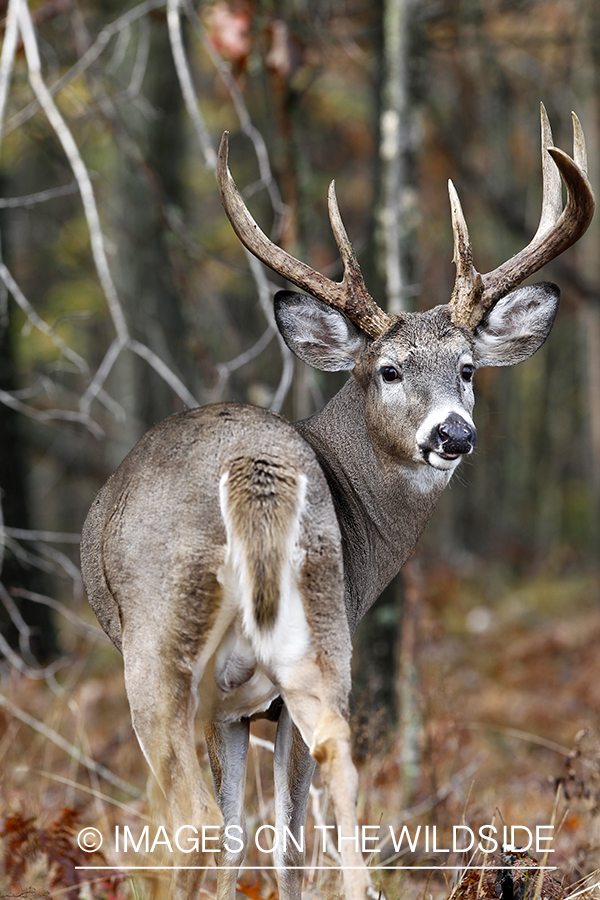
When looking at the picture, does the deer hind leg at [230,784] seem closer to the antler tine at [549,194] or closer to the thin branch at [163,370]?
the thin branch at [163,370]

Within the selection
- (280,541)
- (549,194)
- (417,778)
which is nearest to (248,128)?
(549,194)

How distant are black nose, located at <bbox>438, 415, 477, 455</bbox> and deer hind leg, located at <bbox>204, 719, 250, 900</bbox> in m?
1.27

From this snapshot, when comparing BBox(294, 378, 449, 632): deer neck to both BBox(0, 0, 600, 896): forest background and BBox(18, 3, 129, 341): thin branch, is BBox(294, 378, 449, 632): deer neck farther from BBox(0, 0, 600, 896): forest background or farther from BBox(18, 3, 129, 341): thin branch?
BBox(18, 3, 129, 341): thin branch

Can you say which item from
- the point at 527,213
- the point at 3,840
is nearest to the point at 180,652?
the point at 3,840

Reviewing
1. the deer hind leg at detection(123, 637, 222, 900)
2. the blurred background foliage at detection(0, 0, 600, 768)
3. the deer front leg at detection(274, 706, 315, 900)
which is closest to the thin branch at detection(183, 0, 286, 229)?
the blurred background foliage at detection(0, 0, 600, 768)

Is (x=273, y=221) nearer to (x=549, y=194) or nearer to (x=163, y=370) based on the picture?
(x=163, y=370)

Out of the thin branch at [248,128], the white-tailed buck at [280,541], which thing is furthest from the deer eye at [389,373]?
the thin branch at [248,128]

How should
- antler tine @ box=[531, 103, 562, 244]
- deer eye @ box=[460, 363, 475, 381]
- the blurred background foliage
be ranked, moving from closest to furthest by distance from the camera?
deer eye @ box=[460, 363, 475, 381], antler tine @ box=[531, 103, 562, 244], the blurred background foliage

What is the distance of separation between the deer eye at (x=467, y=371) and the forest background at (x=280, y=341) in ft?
1.57

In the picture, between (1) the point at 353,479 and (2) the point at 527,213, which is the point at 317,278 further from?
(2) the point at 527,213

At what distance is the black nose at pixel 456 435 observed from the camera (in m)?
3.49

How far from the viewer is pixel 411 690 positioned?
6395 millimetres

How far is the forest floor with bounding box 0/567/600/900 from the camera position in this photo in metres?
4.23

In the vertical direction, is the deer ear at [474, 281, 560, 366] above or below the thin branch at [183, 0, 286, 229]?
below
